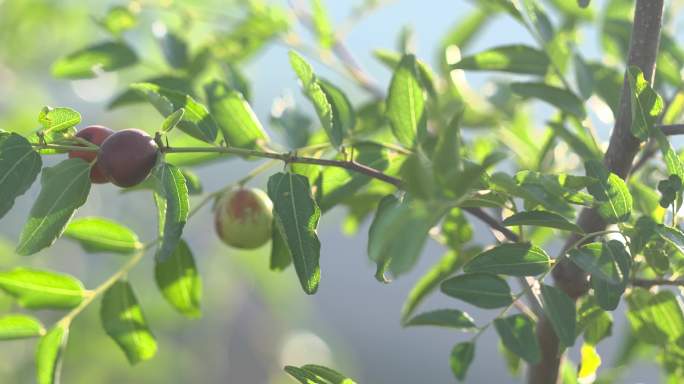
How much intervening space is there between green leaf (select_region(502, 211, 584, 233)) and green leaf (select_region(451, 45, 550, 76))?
27cm

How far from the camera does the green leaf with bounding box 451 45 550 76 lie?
0.96 m

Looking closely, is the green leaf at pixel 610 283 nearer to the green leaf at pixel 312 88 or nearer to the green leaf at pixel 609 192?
the green leaf at pixel 609 192

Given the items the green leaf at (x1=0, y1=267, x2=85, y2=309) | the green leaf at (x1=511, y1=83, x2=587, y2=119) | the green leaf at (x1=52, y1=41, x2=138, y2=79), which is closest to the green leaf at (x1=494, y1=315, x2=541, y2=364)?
the green leaf at (x1=511, y1=83, x2=587, y2=119)

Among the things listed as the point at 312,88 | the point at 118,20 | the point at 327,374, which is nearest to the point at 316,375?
the point at 327,374

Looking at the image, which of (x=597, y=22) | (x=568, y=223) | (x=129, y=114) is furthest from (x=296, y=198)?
(x=129, y=114)

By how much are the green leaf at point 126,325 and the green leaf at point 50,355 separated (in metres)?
0.04

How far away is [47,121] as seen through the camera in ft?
2.28

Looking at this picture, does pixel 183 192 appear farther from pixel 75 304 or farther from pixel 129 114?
pixel 129 114

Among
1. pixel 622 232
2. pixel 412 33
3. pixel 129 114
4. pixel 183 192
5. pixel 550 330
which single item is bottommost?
pixel 550 330

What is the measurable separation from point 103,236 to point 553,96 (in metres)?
0.50

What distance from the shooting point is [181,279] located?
0.98 m

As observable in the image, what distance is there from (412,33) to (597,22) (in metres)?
0.28

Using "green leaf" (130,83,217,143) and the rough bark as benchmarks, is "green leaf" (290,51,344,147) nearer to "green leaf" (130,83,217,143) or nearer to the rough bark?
"green leaf" (130,83,217,143)

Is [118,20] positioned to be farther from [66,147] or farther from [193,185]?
[66,147]
